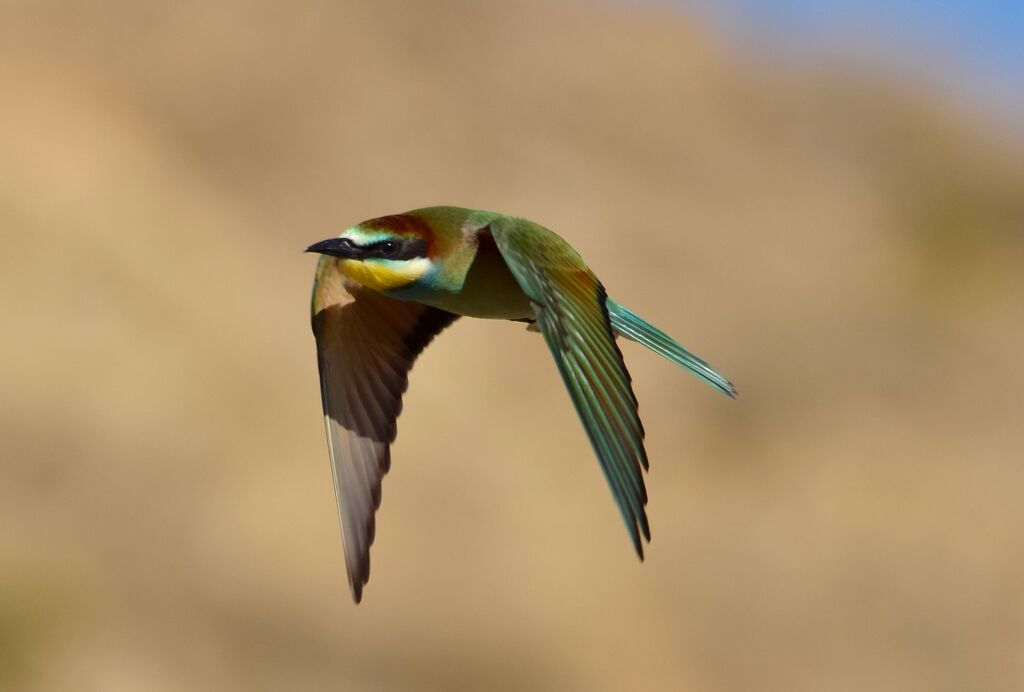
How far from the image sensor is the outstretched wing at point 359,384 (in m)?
3.25

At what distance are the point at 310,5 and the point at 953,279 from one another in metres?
6.24

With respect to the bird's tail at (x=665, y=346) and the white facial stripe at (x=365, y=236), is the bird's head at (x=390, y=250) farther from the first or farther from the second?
the bird's tail at (x=665, y=346)

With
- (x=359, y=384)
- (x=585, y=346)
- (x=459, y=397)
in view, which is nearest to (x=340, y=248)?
(x=585, y=346)

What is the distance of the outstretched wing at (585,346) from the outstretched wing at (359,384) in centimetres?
56

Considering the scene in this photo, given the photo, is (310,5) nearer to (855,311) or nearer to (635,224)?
(635,224)

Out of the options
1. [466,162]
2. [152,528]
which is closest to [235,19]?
[466,162]

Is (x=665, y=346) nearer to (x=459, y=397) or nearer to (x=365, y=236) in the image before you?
(x=365, y=236)

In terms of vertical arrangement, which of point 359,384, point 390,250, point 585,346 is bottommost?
point 585,346

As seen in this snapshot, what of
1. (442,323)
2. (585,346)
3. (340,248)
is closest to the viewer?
(585,346)

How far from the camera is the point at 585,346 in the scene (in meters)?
2.59

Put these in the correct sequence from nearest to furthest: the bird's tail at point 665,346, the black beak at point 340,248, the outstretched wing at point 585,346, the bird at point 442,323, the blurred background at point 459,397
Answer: the outstretched wing at point 585,346 → the bird at point 442,323 → the black beak at point 340,248 → the bird's tail at point 665,346 → the blurred background at point 459,397

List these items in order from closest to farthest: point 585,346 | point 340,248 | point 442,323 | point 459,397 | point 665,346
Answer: point 585,346
point 340,248
point 665,346
point 442,323
point 459,397

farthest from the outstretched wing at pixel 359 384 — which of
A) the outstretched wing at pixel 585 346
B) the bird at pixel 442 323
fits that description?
the outstretched wing at pixel 585 346

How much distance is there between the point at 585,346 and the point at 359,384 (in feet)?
2.83
